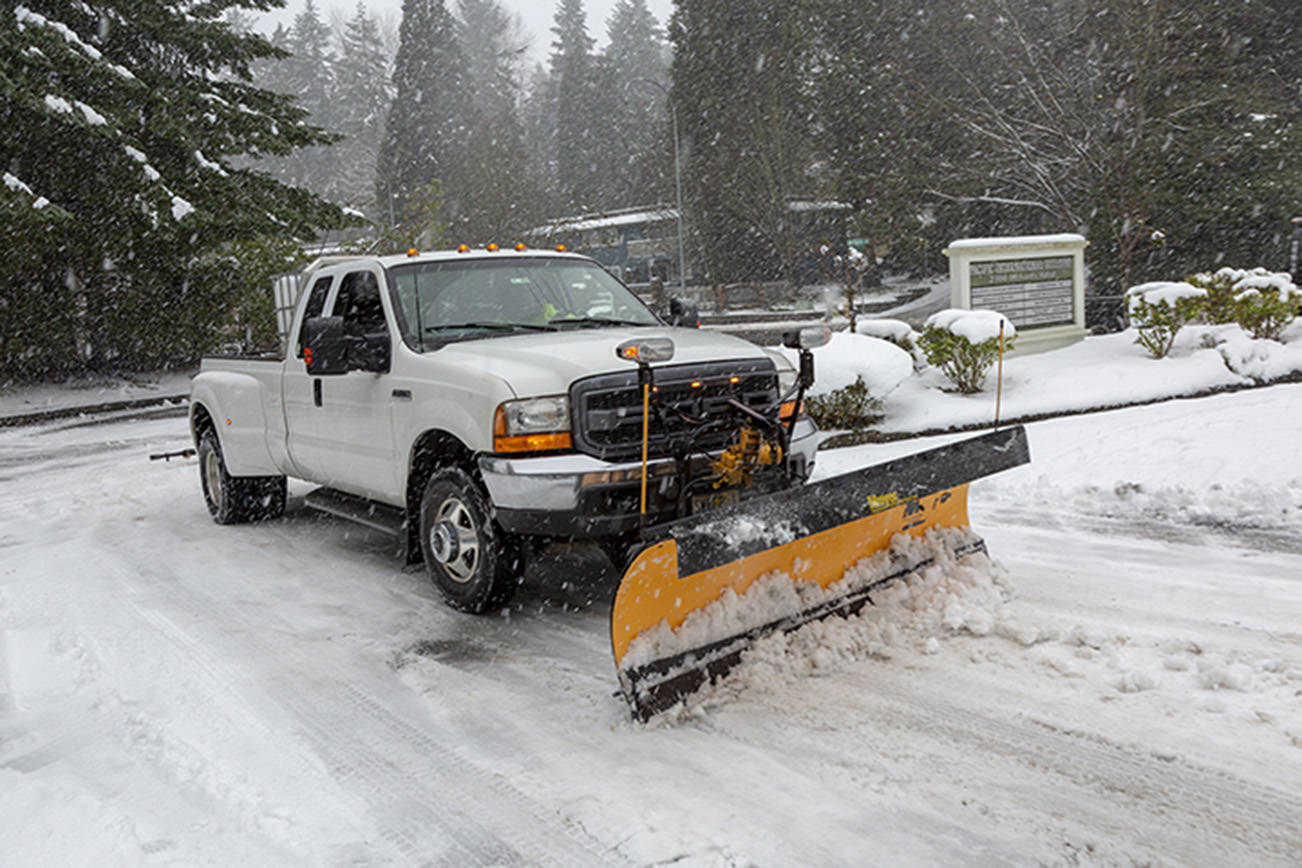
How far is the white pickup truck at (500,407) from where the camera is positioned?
4.79 meters

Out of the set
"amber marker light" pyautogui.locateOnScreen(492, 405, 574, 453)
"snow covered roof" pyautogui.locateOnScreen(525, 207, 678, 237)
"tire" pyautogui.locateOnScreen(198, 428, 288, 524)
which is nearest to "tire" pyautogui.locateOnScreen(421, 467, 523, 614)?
"amber marker light" pyautogui.locateOnScreen(492, 405, 574, 453)

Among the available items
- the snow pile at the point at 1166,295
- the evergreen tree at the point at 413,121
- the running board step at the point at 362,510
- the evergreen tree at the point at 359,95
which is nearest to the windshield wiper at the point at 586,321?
the running board step at the point at 362,510

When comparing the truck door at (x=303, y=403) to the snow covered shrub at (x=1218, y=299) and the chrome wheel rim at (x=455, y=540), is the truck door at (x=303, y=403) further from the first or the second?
the snow covered shrub at (x=1218, y=299)

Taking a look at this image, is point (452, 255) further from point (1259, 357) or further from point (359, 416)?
point (1259, 357)

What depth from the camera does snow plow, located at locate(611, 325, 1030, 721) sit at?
12.8ft

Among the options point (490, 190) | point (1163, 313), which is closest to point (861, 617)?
point (1163, 313)

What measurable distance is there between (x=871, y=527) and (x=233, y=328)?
22340 millimetres

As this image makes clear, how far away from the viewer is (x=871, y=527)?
5.01m

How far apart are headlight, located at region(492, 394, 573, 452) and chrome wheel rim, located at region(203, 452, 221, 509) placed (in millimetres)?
4567

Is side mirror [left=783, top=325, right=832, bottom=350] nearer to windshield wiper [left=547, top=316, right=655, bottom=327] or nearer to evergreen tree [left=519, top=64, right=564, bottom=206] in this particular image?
windshield wiper [left=547, top=316, right=655, bottom=327]

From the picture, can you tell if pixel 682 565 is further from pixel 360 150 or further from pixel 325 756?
pixel 360 150

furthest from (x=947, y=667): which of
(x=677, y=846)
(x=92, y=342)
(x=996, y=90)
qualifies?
(x=996, y=90)

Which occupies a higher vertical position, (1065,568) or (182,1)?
(182,1)

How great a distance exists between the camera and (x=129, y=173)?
64.8 ft
